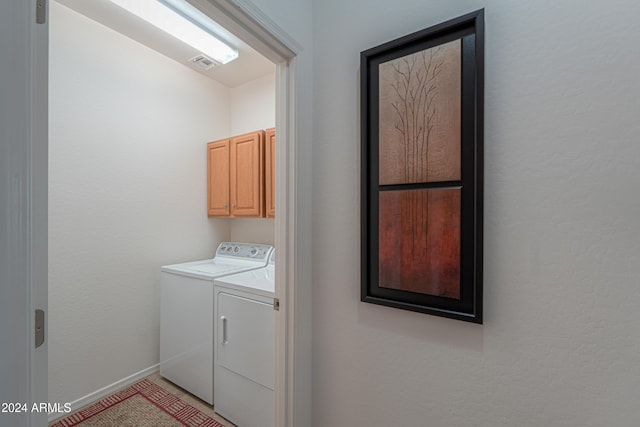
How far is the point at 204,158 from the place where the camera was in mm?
2816

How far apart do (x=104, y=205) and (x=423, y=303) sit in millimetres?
2357

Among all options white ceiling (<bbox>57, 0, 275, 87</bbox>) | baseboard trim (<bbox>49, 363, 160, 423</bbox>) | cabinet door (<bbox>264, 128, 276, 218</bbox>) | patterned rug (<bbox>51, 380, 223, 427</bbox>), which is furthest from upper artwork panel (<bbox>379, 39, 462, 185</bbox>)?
baseboard trim (<bbox>49, 363, 160, 423</bbox>)

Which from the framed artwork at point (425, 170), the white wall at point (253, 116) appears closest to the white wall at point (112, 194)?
the white wall at point (253, 116)

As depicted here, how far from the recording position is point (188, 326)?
2.08 meters

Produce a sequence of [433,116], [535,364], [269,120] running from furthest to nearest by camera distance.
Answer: [269,120] < [433,116] < [535,364]

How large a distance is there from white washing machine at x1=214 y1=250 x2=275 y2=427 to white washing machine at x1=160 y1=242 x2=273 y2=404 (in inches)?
3.8

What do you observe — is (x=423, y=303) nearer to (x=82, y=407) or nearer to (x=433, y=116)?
(x=433, y=116)

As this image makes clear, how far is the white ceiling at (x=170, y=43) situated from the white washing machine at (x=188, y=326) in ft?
6.05

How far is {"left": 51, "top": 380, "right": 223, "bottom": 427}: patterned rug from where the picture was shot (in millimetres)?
1800

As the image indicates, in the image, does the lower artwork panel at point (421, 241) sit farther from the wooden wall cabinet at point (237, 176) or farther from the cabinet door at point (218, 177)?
the cabinet door at point (218, 177)

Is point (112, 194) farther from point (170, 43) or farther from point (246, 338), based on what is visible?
point (246, 338)
